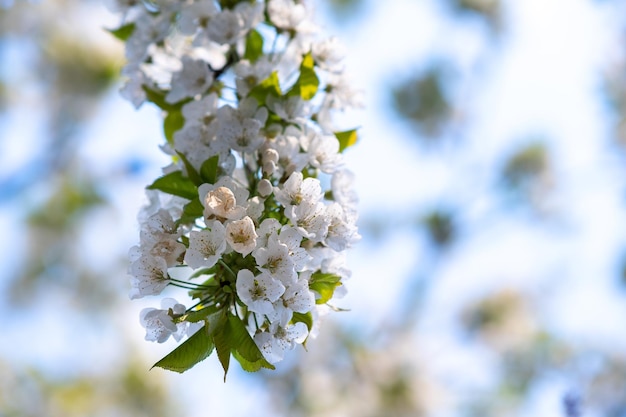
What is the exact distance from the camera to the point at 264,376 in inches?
186

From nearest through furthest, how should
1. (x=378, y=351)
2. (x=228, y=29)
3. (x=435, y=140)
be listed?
(x=228, y=29) < (x=378, y=351) < (x=435, y=140)

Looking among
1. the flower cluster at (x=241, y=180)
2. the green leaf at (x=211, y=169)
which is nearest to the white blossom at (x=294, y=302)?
the flower cluster at (x=241, y=180)

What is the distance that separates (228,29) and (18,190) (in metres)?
2.80

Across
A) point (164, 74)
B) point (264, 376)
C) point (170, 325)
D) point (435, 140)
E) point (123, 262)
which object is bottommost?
point (170, 325)

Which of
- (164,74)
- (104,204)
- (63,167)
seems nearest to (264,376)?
(104,204)

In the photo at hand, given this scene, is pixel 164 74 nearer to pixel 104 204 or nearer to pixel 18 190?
pixel 18 190

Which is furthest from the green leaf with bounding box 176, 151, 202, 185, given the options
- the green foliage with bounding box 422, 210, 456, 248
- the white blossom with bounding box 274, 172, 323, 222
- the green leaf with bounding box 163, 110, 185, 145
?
the green foliage with bounding box 422, 210, 456, 248

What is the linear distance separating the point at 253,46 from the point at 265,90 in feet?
0.51

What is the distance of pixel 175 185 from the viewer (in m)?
1.15

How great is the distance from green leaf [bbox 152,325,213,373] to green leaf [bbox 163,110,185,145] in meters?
0.48

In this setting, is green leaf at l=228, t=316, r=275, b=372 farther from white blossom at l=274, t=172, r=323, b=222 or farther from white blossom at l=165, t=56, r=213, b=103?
white blossom at l=165, t=56, r=213, b=103

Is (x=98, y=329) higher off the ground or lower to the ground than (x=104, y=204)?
lower

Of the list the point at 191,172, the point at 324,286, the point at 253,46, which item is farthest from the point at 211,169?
the point at 253,46

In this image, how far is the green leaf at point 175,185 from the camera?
1146 mm
